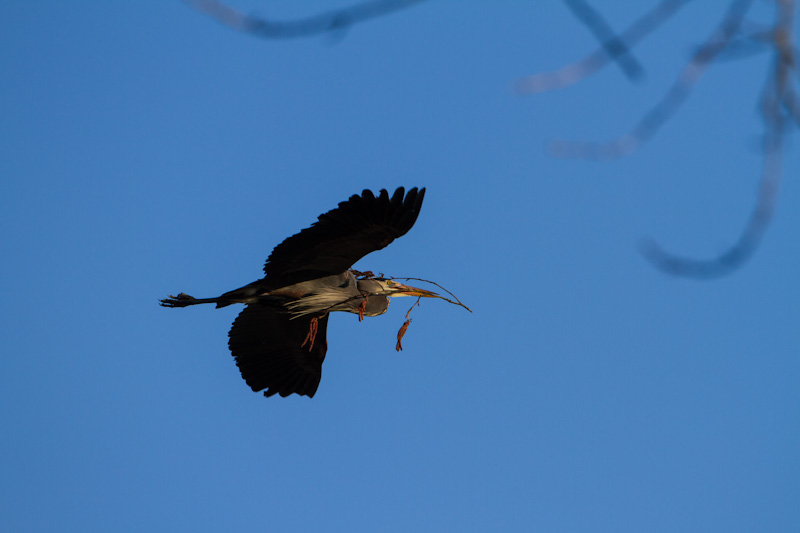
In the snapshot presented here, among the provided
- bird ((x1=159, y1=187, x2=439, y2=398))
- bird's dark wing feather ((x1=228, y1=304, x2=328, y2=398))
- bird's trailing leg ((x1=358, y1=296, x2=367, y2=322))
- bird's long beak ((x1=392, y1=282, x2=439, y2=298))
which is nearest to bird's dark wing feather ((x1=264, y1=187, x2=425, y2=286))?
bird ((x1=159, y1=187, x2=439, y2=398))

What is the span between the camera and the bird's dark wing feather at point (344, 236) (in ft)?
22.2

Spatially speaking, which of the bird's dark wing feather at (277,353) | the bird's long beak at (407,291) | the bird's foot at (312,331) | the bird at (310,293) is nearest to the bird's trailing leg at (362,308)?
the bird at (310,293)

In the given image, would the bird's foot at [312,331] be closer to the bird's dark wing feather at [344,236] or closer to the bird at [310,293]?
the bird at [310,293]

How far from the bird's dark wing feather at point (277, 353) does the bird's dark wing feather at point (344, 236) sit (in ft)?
3.96

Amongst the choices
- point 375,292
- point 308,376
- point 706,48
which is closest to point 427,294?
point 375,292

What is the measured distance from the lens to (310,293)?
7.96 meters

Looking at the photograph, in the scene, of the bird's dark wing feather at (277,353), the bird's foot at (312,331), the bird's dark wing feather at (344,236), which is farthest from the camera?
the bird's dark wing feather at (277,353)

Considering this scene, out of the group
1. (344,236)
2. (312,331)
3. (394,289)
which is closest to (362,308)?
(394,289)

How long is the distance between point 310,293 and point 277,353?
1.44 m

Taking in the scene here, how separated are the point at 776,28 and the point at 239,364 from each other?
783cm

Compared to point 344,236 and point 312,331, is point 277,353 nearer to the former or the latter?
point 312,331

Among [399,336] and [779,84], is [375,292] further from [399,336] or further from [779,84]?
[779,84]

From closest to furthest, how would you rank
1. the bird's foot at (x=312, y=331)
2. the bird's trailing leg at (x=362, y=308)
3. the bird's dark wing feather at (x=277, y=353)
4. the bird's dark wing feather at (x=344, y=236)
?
1. the bird's dark wing feather at (x=344, y=236)
2. the bird's trailing leg at (x=362, y=308)
3. the bird's foot at (x=312, y=331)
4. the bird's dark wing feather at (x=277, y=353)

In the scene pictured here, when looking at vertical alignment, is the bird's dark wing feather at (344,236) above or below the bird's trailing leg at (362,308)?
above
